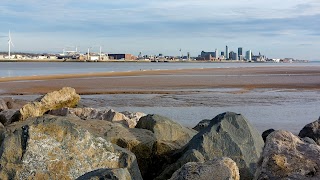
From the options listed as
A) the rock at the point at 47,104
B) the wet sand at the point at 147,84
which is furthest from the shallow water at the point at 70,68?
the rock at the point at 47,104

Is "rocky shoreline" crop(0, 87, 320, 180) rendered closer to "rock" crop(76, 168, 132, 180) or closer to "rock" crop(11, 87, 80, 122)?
"rock" crop(76, 168, 132, 180)

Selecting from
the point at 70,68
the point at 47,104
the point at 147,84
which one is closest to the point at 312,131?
the point at 47,104

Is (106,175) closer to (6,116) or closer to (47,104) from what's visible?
(6,116)

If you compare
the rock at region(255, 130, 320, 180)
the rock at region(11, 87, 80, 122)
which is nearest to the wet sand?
the rock at region(11, 87, 80, 122)

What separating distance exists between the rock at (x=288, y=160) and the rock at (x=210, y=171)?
270 mm

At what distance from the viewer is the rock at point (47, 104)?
942cm

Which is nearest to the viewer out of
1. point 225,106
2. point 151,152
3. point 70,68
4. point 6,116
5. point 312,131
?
point 151,152

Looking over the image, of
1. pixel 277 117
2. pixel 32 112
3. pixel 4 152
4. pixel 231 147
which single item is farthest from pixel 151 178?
pixel 277 117

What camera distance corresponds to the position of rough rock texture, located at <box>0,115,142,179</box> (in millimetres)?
5203

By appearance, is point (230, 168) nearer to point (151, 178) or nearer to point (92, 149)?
point (92, 149)

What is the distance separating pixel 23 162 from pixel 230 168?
2192 mm

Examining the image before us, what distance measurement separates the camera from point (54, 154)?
17.2 ft

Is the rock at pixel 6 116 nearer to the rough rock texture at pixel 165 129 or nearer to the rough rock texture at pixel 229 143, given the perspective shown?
the rough rock texture at pixel 165 129

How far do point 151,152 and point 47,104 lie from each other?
209 inches
